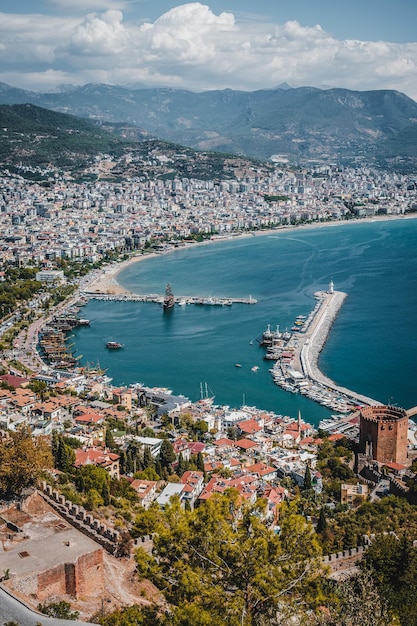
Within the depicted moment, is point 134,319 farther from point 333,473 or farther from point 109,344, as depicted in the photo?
point 333,473

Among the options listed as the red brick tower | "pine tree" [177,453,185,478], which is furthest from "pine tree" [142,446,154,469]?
the red brick tower

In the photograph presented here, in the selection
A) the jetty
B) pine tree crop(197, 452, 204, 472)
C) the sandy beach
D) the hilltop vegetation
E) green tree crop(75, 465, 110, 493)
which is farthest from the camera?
the hilltop vegetation

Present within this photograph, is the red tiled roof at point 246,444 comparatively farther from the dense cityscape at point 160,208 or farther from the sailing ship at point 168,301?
the dense cityscape at point 160,208

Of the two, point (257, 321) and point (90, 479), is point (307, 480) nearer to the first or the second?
point (90, 479)

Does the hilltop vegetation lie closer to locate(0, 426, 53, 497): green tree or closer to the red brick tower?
the red brick tower

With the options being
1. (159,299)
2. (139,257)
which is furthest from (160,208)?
(159,299)

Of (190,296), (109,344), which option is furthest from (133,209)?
(109,344)

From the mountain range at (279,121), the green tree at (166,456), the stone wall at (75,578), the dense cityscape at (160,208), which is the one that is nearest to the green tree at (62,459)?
the green tree at (166,456)

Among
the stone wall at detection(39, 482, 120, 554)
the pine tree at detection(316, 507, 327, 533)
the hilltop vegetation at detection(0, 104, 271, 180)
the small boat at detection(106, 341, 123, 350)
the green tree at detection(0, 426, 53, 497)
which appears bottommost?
the small boat at detection(106, 341, 123, 350)
